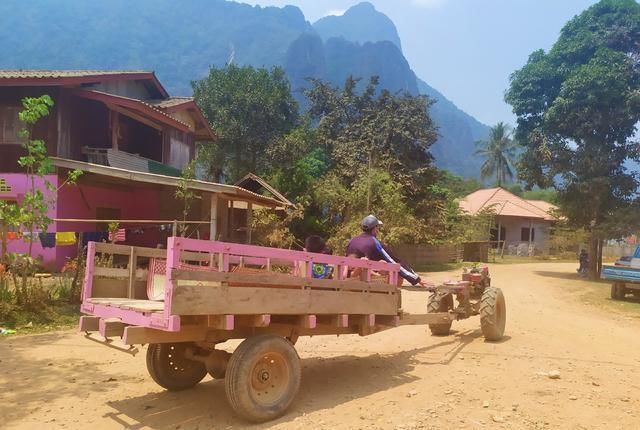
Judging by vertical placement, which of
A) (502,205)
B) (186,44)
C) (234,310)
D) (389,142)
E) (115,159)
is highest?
(186,44)

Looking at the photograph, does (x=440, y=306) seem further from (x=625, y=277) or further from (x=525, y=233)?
(x=525, y=233)

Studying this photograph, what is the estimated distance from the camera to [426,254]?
82.5 ft

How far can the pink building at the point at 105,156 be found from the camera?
13883mm

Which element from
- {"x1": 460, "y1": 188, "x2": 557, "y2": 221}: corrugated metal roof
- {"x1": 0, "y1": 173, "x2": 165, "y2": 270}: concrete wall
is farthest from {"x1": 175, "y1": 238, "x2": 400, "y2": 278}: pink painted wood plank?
{"x1": 460, "y1": 188, "x2": 557, "y2": 221}: corrugated metal roof

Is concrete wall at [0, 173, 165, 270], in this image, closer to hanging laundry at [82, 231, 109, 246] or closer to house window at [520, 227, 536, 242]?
hanging laundry at [82, 231, 109, 246]

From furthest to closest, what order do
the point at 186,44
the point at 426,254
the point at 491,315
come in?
1. the point at 186,44
2. the point at 426,254
3. the point at 491,315

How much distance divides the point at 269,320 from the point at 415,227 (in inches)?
698

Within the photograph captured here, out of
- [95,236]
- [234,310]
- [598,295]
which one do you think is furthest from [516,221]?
[234,310]

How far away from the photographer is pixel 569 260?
35.6 meters

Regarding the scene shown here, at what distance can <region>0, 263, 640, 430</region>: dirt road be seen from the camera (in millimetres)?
4516

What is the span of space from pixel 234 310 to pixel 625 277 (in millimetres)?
14294

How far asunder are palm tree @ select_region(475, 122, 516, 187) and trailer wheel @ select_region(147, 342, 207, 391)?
5584cm

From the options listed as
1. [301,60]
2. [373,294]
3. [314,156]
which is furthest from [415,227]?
[301,60]

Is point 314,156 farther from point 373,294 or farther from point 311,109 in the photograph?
point 373,294
